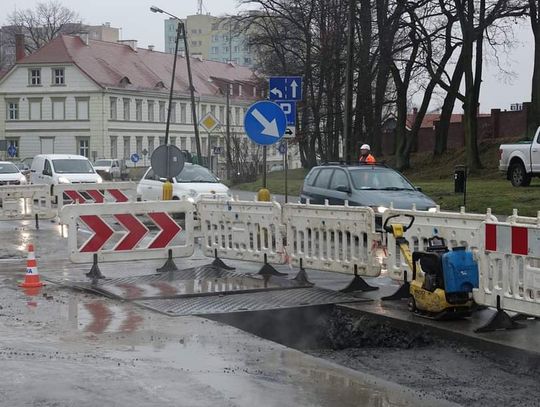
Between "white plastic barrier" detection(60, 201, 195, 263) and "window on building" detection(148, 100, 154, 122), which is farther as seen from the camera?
"window on building" detection(148, 100, 154, 122)

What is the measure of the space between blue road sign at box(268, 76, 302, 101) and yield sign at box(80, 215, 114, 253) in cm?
432

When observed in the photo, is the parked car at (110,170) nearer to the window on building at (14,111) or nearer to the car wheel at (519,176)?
the window on building at (14,111)

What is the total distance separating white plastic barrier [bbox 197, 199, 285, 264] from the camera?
13.0 meters

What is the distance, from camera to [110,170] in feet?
212

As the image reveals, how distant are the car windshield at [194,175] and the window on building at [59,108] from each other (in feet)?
203

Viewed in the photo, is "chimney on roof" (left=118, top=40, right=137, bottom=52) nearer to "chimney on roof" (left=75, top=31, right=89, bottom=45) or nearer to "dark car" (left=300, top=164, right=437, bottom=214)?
"chimney on roof" (left=75, top=31, right=89, bottom=45)

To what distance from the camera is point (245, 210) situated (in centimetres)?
1343

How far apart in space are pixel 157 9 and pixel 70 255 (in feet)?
112

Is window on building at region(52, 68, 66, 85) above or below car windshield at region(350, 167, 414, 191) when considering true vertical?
above

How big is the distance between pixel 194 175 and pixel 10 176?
45.9 ft

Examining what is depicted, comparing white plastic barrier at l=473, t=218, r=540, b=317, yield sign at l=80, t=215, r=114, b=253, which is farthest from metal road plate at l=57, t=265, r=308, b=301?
white plastic barrier at l=473, t=218, r=540, b=317

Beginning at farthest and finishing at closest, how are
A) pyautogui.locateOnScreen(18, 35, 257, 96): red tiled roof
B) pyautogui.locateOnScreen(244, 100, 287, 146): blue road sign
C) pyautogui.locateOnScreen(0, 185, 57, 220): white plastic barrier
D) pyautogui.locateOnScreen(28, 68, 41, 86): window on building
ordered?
1. pyautogui.locateOnScreen(28, 68, 41, 86): window on building
2. pyautogui.locateOnScreen(18, 35, 257, 96): red tiled roof
3. pyautogui.locateOnScreen(0, 185, 57, 220): white plastic barrier
4. pyautogui.locateOnScreen(244, 100, 287, 146): blue road sign

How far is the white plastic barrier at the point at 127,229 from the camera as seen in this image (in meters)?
13.2

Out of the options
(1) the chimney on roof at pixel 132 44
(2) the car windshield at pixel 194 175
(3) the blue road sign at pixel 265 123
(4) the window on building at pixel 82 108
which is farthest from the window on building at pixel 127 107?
(3) the blue road sign at pixel 265 123
